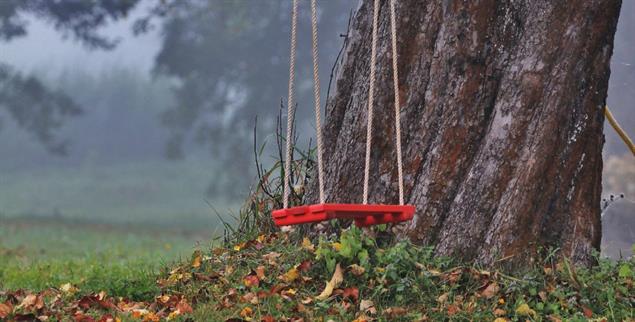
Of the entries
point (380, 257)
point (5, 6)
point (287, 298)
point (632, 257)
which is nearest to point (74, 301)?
point (287, 298)

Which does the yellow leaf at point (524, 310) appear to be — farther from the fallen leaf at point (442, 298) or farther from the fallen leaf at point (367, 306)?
the fallen leaf at point (367, 306)

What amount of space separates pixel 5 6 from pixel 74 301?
12189mm

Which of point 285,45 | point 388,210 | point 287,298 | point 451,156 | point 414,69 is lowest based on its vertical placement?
point 287,298

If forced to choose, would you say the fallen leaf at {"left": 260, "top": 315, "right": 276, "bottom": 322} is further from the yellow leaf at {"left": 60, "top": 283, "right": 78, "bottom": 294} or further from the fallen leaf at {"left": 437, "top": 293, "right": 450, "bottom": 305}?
the yellow leaf at {"left": 60, "top": 283, "right": 78, "bottom": 294}

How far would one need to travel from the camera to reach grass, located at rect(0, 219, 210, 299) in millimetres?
4964

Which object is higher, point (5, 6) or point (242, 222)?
point (5, 6)

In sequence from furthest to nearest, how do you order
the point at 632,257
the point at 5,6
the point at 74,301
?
the point at 5,6 < the point at 632,257 < the point at 74,301

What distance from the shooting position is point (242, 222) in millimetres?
5391

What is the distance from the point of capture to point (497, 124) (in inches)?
177

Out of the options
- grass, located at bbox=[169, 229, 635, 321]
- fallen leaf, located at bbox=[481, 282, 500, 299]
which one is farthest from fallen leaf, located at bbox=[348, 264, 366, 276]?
fallen leaf, located at bbox=[481, 282, 500, 299]

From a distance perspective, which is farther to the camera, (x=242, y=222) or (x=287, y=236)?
(x=242, y=222)

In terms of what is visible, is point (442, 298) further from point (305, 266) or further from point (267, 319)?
point (267, 319)

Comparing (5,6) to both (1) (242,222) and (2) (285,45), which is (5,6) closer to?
(2) (285,45)

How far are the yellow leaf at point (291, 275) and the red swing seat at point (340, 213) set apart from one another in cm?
64
